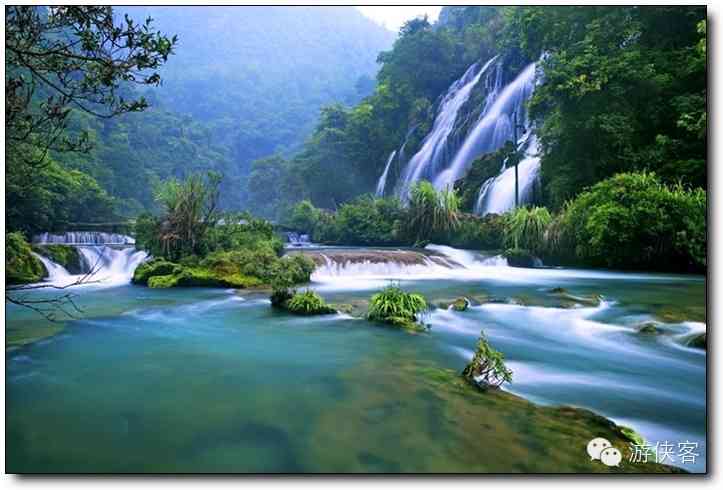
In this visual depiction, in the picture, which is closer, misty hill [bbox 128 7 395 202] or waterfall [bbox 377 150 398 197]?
misty hill [bbox 128 7 395 202]

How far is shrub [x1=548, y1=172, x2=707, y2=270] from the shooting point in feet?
10.5

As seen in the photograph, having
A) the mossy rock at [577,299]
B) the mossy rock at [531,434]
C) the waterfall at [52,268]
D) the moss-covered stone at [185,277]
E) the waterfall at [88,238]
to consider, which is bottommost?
the mossy rock at [531,434]

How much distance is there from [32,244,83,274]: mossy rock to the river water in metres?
0.39

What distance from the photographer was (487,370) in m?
2.60

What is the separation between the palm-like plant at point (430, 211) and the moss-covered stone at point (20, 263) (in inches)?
154

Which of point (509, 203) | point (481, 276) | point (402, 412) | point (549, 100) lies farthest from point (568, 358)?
point (549, 100)

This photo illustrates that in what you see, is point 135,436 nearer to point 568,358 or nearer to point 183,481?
point 183,481

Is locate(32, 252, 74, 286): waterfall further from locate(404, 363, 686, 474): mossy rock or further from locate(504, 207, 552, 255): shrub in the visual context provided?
locate(504, 207, 552, 255): shrub

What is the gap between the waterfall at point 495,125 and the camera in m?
9.12

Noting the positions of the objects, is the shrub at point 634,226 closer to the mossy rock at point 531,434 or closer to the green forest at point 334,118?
the green forest at point 334,118

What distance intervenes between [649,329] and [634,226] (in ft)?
4.07

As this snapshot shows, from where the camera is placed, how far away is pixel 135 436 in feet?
6.89

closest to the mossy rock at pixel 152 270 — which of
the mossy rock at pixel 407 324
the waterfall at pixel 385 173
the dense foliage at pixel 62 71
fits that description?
the dense foliage at pixel 62 71

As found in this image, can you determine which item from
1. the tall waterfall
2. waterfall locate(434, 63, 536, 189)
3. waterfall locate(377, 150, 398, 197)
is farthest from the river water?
waterfall locate(434, 63, 536, 189)
